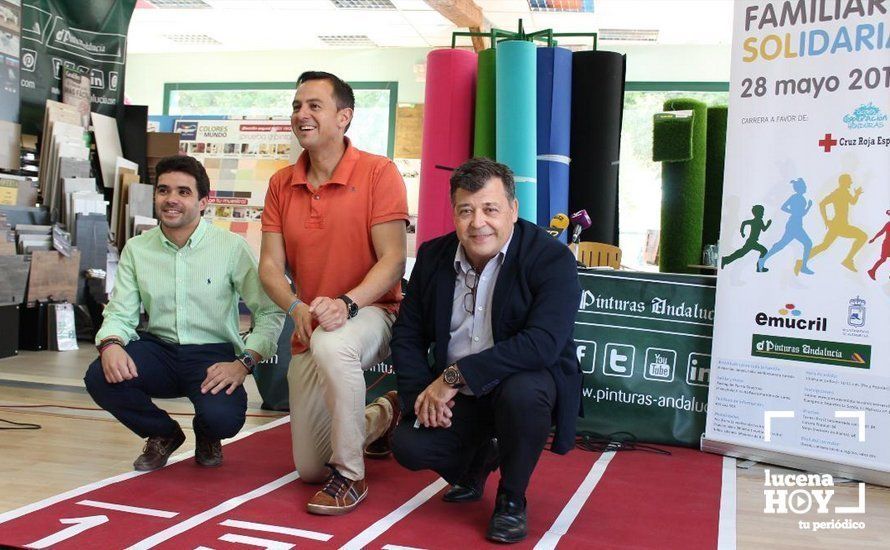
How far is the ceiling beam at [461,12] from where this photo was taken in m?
8.07

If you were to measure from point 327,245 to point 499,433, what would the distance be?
0.84m

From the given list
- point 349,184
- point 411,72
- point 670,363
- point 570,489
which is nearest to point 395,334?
point 349,184

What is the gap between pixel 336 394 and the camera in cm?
241

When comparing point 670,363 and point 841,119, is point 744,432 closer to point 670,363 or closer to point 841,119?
point 670,363

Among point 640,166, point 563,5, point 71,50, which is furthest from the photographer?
point 640,166

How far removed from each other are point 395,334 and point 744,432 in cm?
153

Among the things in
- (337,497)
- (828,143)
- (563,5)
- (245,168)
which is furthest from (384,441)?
(563,5)

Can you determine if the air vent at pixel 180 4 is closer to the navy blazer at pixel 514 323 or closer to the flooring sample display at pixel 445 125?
the flooring sample display at pixel 445 125

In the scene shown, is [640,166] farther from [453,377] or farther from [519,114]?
[453,377]

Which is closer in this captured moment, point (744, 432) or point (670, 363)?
point (744, 432)

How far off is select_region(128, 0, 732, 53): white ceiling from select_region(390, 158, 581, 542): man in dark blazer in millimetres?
6859

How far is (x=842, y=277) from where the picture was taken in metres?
3.04

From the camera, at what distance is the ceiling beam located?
807cm

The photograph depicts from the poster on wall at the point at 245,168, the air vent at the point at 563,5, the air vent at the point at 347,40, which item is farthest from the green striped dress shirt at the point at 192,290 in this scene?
the air vent at the point at 347,40
